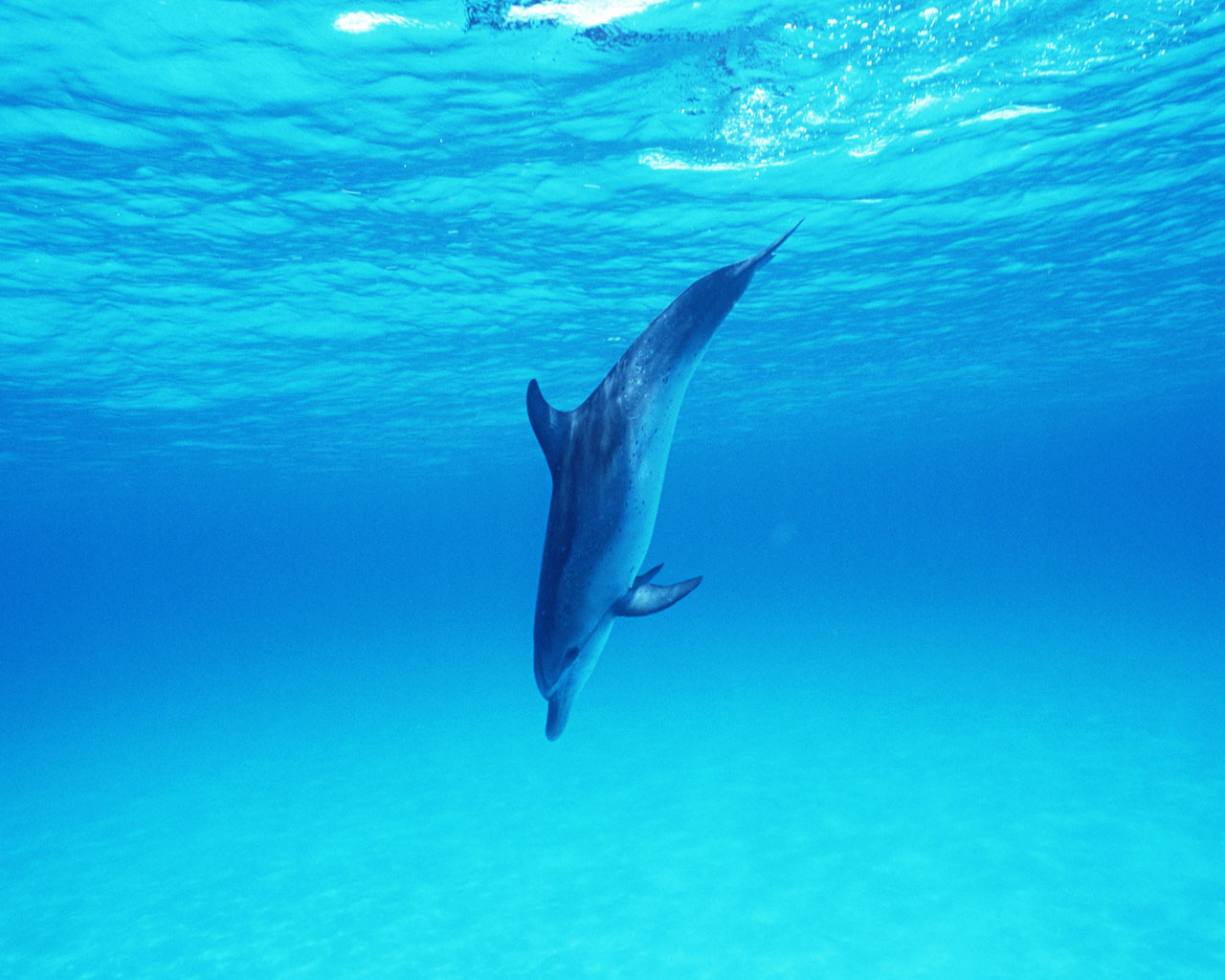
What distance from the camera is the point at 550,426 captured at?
12.2 ft

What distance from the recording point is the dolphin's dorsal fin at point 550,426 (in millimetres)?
3680

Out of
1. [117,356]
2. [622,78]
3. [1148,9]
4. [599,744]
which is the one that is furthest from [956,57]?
[117,356]

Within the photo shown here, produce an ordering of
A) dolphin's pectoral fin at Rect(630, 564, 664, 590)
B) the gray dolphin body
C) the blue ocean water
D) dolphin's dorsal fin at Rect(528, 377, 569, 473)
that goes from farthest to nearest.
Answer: the blue ocean water
dolphin's pectoral fin at Rect(630, 564, 664, 590)
dolphin's dorsal fin at Rect(528, 377, 569, 473)
the gray dolphin body

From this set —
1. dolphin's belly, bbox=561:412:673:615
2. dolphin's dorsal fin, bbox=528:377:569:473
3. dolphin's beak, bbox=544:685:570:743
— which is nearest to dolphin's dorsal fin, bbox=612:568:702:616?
dolphin's belly, bbox=561:412:673:615

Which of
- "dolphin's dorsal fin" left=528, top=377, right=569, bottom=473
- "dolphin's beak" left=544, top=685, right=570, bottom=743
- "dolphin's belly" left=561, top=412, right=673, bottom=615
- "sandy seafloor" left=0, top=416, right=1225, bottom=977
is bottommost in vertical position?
"sandy seafloor" left=0, top=416, right=1225, bottom=977

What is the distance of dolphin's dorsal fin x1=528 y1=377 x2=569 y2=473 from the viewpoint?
12.1ft

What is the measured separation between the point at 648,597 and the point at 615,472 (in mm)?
723

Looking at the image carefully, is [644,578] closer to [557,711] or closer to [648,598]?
[648,598]

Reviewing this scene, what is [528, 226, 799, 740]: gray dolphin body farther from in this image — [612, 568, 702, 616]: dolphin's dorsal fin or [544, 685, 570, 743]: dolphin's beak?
[544, 685, 570, 743]: dolphin's beak

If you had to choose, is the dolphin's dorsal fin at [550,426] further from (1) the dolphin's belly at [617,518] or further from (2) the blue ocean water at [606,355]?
(2) the blue ocean water at [606,355]

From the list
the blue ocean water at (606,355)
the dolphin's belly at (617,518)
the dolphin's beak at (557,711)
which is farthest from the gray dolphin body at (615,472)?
the blue ocean water at (606,355)

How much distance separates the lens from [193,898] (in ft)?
43.9

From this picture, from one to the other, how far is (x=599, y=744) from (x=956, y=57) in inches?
674

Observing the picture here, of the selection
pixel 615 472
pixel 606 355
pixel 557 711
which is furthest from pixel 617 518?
pixel 606 355
